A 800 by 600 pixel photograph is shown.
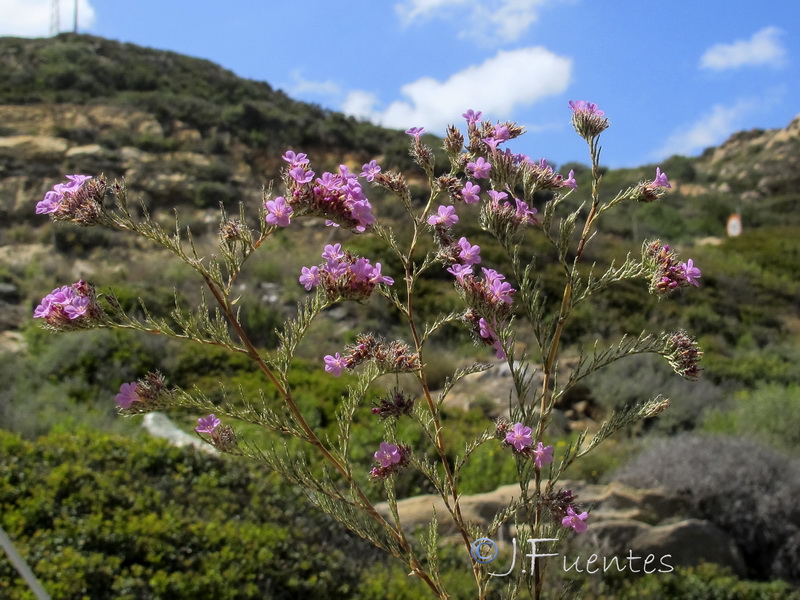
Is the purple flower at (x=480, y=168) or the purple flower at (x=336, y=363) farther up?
the purple flower at (x=480, y=168)

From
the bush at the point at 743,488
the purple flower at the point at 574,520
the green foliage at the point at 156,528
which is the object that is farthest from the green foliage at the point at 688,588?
the purple flower at the point at 574,520

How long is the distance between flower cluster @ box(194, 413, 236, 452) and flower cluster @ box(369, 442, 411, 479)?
0.29 metres

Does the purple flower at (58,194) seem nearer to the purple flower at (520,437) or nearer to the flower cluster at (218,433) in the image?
the flower cluster at (218,433)

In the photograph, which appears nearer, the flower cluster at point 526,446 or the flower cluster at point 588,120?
the flower cluster at point 526,446

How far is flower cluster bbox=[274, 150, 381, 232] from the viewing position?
4.16 ft

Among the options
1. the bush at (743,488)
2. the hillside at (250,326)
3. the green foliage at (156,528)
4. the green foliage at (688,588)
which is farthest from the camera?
the bush at (743,488)

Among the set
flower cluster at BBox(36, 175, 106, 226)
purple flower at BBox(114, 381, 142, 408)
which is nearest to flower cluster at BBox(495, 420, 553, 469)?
purple flower at BBox(114, 381, 142, 408)

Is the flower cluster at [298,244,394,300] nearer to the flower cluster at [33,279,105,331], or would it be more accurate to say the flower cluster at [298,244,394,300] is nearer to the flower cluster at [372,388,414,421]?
the flower cluster at [372,388,414,421]

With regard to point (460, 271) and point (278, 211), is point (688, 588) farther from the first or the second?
point (278, 211)

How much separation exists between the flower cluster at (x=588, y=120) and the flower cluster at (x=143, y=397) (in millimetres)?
1043

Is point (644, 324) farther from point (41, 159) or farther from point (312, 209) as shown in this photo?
point (41, 159)

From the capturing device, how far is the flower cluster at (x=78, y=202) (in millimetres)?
1245

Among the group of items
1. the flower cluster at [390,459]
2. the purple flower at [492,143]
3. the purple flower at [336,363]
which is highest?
the purple flower at [492,143]

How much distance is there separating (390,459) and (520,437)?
0.27 meters
